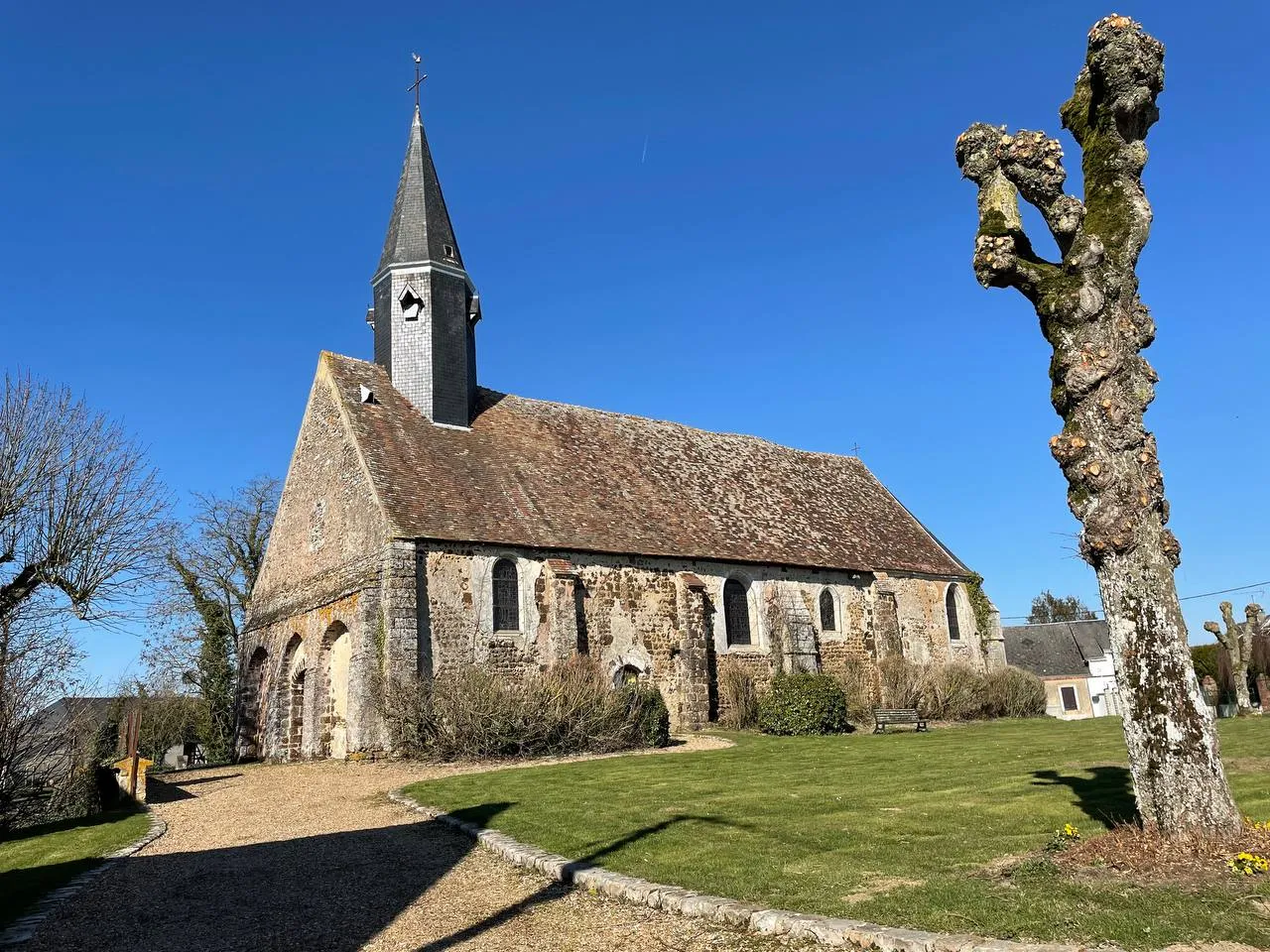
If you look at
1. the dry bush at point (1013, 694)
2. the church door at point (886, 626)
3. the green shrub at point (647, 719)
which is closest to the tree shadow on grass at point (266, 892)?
the green shrub at point (647, 719)

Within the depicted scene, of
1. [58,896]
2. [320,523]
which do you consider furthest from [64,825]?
[320,523]

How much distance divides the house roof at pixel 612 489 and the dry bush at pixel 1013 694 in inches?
161

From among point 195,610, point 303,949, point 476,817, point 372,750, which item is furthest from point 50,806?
point 195,610

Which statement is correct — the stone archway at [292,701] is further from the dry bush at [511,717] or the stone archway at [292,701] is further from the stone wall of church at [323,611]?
the dry bush at [511,717]

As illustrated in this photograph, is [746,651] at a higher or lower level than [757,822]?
higher

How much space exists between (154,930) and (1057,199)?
884 cm

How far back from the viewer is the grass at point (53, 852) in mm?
7793

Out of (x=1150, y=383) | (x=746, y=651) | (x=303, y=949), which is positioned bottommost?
(x=303, y=949)

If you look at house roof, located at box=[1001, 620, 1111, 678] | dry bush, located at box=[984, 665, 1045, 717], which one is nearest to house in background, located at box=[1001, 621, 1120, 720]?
house roof, located at box=[1001, 620, 1111, 678]

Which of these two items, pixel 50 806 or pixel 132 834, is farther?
pixel 50 806

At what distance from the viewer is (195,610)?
30688 millimetres

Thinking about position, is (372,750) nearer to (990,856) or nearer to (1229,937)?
(990,856)

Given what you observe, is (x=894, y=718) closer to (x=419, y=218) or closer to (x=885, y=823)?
(x=885, y=823)

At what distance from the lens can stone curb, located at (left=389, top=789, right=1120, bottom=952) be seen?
15.1ft
